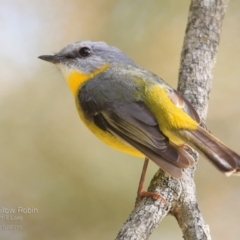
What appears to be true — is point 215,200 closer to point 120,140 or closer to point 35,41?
point 120,140

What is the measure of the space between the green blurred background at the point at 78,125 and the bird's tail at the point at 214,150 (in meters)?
1.18

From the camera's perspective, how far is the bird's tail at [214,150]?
140cm

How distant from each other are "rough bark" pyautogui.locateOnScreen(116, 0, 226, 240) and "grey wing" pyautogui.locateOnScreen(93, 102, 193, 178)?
0.22 m

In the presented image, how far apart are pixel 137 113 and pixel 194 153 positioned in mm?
431

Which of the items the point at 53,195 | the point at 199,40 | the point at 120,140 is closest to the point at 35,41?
the point at 53,195

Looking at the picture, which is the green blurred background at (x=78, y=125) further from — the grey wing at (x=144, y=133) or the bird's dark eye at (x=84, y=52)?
the grey wing at (x=144, y=133)

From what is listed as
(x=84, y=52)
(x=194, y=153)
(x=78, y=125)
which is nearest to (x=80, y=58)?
(x=84, y=52)

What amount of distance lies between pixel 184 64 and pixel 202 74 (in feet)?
0.36

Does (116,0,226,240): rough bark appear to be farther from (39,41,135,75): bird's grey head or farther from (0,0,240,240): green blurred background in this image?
(0,0,240,240): green blurred background

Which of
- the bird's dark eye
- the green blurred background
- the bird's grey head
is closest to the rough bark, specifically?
the bird's grey head

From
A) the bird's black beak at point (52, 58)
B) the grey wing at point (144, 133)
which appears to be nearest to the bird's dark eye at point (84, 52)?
the bird's black beak at point (52, 58)

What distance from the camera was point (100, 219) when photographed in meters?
2.64

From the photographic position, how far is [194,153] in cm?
190

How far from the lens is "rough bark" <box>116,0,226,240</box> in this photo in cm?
151
